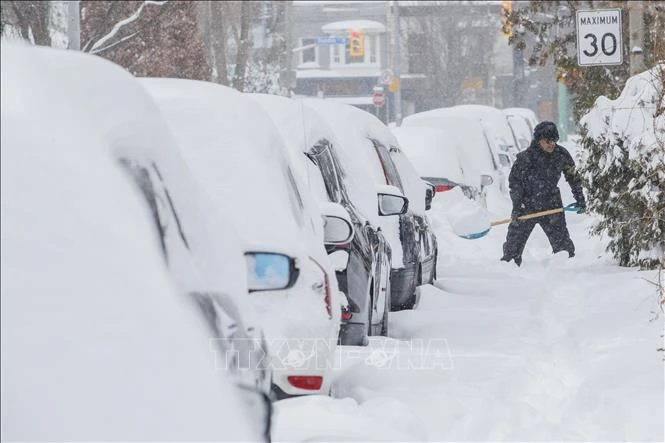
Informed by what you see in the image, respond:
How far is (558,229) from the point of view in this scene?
14.9 m

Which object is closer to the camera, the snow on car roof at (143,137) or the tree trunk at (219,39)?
the snow on car roof at (143,137)

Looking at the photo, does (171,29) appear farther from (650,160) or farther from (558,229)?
(650,160)

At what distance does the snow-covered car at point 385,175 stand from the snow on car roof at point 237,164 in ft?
12.5

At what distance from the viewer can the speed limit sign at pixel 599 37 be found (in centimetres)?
1472

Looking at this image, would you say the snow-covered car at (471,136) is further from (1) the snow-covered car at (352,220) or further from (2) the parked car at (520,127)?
(1) the snow-covered car at (352,220)

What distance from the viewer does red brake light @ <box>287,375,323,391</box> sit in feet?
17.7

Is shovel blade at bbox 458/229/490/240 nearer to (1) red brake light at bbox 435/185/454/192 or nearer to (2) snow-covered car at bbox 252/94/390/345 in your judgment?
(1) red brake light at bbox 435/185/454/192

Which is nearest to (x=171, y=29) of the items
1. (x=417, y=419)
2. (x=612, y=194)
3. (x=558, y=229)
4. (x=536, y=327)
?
(x=558, y=229)

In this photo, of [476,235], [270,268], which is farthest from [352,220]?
[476,235]

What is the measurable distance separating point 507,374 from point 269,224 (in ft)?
9.17

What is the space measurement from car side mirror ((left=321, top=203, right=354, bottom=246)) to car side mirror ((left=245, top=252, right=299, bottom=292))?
4.25ft

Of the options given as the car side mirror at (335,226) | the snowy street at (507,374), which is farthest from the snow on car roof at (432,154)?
the car side mirror at (335,226)

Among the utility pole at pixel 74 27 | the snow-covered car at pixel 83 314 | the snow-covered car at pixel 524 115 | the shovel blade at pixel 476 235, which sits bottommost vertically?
A: the shovel blade at pixel 476 235

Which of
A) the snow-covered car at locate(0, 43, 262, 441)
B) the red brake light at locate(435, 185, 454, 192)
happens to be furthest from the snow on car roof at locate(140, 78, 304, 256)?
the red brake light at locate(435, 185, 454, 192)
